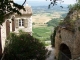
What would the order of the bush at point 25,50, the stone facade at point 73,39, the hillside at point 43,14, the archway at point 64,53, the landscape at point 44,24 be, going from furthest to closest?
the hillside at point 43,14 → the landscape at point 44,24 → the archway at point 64,53 → the stone facade at point 73,39 → the bush at point 25,50

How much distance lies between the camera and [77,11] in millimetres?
20188

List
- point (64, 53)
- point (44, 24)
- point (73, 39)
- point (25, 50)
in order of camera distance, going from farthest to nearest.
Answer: point (44, 24) < point (64, 53) < point (73, 39) < point (25, 50)

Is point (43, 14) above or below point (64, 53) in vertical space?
below

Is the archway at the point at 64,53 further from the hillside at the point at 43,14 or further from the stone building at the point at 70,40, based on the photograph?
the hillside at the point at 43,14

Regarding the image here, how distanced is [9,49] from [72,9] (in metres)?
7.38

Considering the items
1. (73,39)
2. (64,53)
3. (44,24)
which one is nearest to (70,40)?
(73,39)

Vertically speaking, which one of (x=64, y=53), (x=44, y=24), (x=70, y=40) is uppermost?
(x=70, y=40)

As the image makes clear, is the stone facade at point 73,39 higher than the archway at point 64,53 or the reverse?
higher

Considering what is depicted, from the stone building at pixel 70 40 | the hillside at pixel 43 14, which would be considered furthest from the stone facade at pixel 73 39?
the hillside at pixel 43 14

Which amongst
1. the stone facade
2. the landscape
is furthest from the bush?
the landscape

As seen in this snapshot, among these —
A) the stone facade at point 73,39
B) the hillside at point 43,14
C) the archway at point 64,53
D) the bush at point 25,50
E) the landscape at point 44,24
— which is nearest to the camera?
the bush at point 25,50

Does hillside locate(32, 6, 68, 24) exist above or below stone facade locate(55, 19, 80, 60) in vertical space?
below

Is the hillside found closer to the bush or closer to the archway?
the archway

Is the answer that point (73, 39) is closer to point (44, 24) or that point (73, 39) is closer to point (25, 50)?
point (25, 50)
